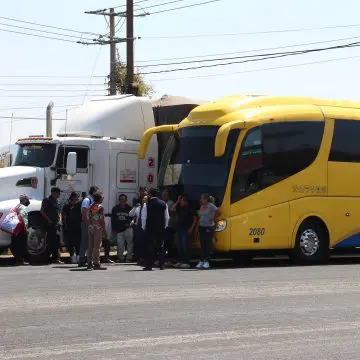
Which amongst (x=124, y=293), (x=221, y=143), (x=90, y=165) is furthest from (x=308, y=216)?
(x=124, y=293)

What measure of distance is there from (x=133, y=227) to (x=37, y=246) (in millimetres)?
2255

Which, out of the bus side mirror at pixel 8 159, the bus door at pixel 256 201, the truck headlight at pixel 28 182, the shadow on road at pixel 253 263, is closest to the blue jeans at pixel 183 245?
the shadow on road at pixel 253 263

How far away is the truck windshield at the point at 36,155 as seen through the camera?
22703 millimetres

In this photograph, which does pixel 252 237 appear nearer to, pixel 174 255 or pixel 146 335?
pixel 174 255

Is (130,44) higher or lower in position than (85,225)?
higher

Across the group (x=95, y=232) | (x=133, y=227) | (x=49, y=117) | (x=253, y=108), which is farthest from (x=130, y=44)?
(x=95, y=232)

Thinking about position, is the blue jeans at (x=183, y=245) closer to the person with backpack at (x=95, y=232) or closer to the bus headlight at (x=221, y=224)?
the bus headlight at (x=221, y=224)

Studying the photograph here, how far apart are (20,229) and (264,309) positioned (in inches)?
380

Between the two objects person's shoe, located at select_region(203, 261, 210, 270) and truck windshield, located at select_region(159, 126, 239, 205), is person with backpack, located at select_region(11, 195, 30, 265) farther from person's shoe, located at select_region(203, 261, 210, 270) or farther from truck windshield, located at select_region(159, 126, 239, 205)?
person's shoe, located at select_region(203, 261, 210, 270)

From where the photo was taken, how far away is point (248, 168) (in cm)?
2119

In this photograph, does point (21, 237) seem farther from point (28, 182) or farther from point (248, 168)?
point (248, 168)

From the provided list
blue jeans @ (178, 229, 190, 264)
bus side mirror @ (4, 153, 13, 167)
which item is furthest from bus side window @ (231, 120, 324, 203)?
bus side mirror @ (4, 153, 13, 167)

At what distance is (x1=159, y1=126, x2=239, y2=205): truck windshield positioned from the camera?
2111 cm

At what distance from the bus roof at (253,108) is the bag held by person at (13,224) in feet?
14.0
